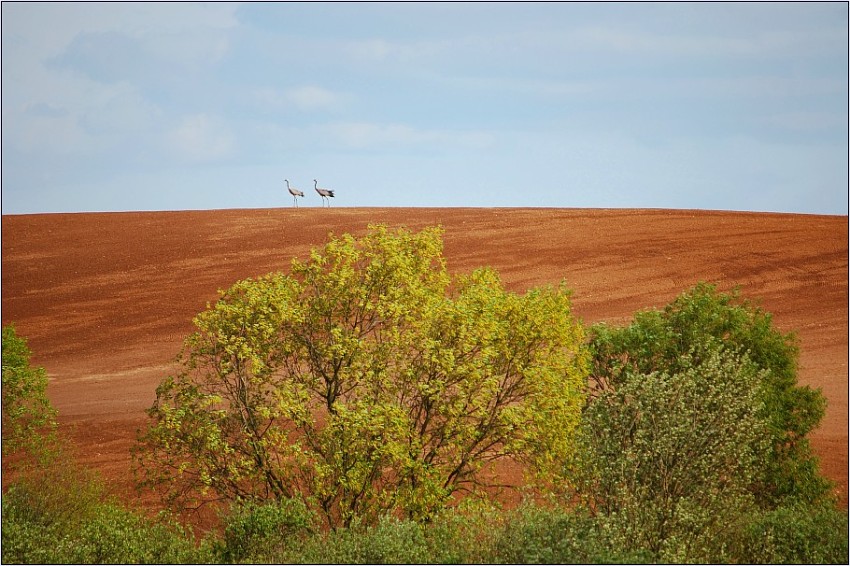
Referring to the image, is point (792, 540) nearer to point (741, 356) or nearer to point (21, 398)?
point (741, 356)

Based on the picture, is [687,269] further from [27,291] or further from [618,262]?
[27,291]

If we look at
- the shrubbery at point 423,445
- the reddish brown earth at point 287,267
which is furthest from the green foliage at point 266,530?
the reddish brown earth at point 287,267

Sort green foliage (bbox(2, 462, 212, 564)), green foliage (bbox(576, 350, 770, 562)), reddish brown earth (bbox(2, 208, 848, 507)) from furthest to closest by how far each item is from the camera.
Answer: reddish brown earth (bbox(2, 208, 848, 507)), green foliage (bbox(2, 462, 212, 564)), green foliage (bbox(576, 350, 770, 562))

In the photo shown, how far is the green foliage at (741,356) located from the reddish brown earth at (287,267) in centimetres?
1221

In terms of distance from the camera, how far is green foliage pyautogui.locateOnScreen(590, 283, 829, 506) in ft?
84.3

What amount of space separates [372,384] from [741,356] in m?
11.4

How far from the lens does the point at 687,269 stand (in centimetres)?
6338

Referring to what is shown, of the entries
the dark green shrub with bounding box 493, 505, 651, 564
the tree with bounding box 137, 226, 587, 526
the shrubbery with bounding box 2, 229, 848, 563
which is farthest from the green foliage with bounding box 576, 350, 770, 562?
the tree with bounding box 137, 226, 587, 526

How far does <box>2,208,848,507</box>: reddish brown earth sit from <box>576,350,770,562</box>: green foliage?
22.2 meters

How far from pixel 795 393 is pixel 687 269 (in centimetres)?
3736

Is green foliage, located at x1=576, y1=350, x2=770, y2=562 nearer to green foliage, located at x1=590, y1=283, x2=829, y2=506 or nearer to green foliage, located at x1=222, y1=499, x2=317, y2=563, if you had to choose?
green foliage, located at x1=222, y1=499, x2=317, y2=563

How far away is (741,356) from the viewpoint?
25938 millimetres

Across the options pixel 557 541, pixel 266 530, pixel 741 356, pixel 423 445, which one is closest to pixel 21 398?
pixel 266 530

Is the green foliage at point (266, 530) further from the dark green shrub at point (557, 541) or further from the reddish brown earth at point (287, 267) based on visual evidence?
the reddish brown earth at point (287, 267)
